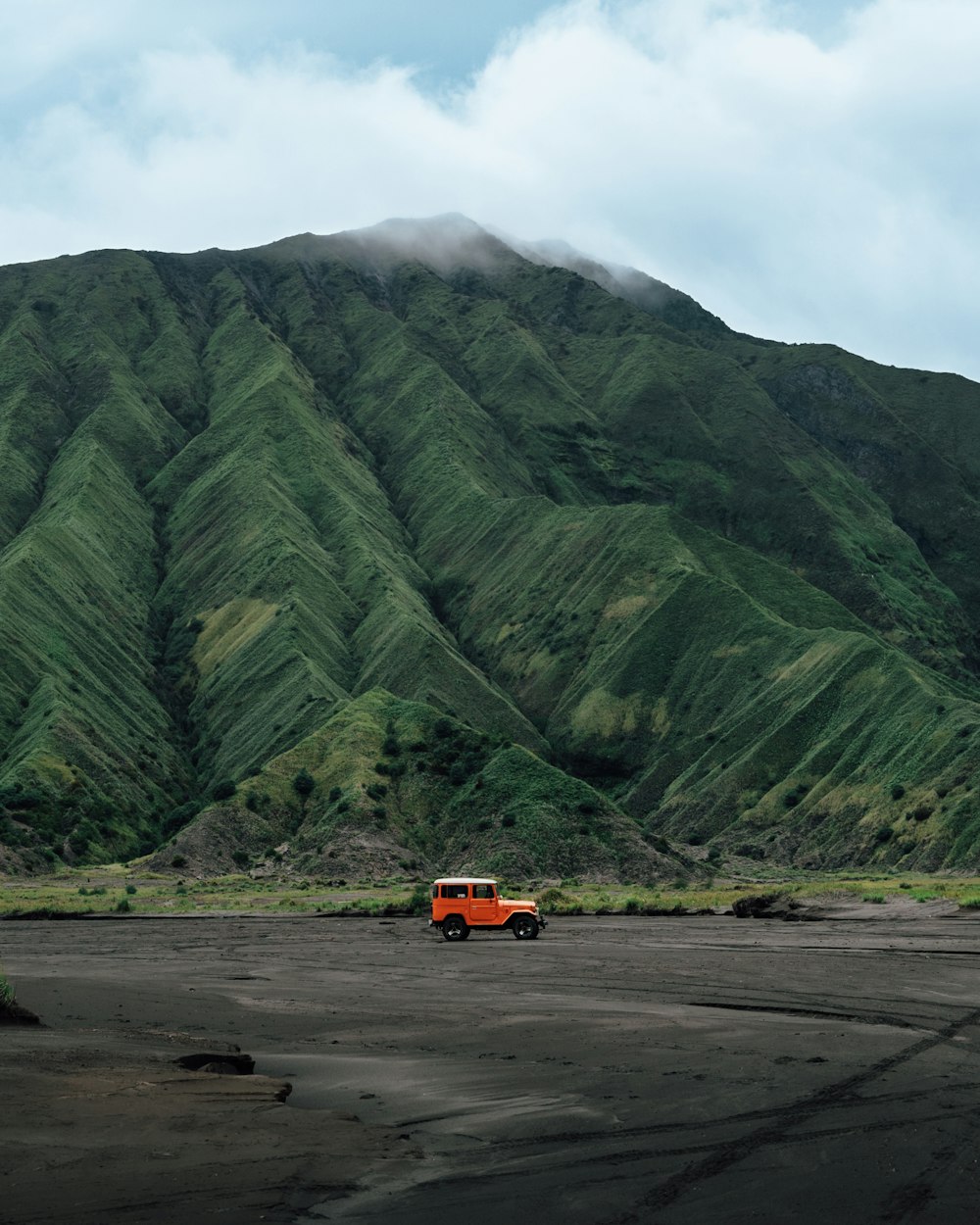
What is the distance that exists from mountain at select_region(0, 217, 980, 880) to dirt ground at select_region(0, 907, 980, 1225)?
49517 mm

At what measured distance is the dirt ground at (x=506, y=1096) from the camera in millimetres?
13758

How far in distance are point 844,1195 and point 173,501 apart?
154306 millimetres

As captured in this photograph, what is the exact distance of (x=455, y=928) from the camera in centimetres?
4891

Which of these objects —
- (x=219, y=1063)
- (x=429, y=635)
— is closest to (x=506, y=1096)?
(x=219, y=1063)

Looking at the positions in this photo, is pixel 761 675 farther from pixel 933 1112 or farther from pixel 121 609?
pixel 933 1112

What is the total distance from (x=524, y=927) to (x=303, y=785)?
4756 cm

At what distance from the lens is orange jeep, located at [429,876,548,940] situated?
1922 inches

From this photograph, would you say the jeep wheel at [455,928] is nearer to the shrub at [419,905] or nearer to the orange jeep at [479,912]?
the orange jeep at [479,912]

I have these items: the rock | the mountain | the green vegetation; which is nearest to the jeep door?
the green vegetation

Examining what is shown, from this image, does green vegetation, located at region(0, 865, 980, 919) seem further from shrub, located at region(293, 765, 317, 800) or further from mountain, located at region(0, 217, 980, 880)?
shrub, located at region(293, 765, 317, 800)

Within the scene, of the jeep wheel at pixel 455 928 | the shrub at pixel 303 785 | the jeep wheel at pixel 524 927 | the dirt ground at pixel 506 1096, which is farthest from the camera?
the shrub at pixel 303 785

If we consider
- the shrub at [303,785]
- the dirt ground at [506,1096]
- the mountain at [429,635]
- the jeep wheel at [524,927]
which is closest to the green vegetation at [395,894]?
the mountain at [429,635]

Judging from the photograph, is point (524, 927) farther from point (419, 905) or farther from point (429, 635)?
point (429, 635)

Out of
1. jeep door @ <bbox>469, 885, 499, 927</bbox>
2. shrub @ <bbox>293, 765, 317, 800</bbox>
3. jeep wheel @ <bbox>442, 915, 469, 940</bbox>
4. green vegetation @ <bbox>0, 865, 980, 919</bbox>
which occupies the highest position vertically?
shrub @ <bbox>293, 765, 317, 800</bbox>
